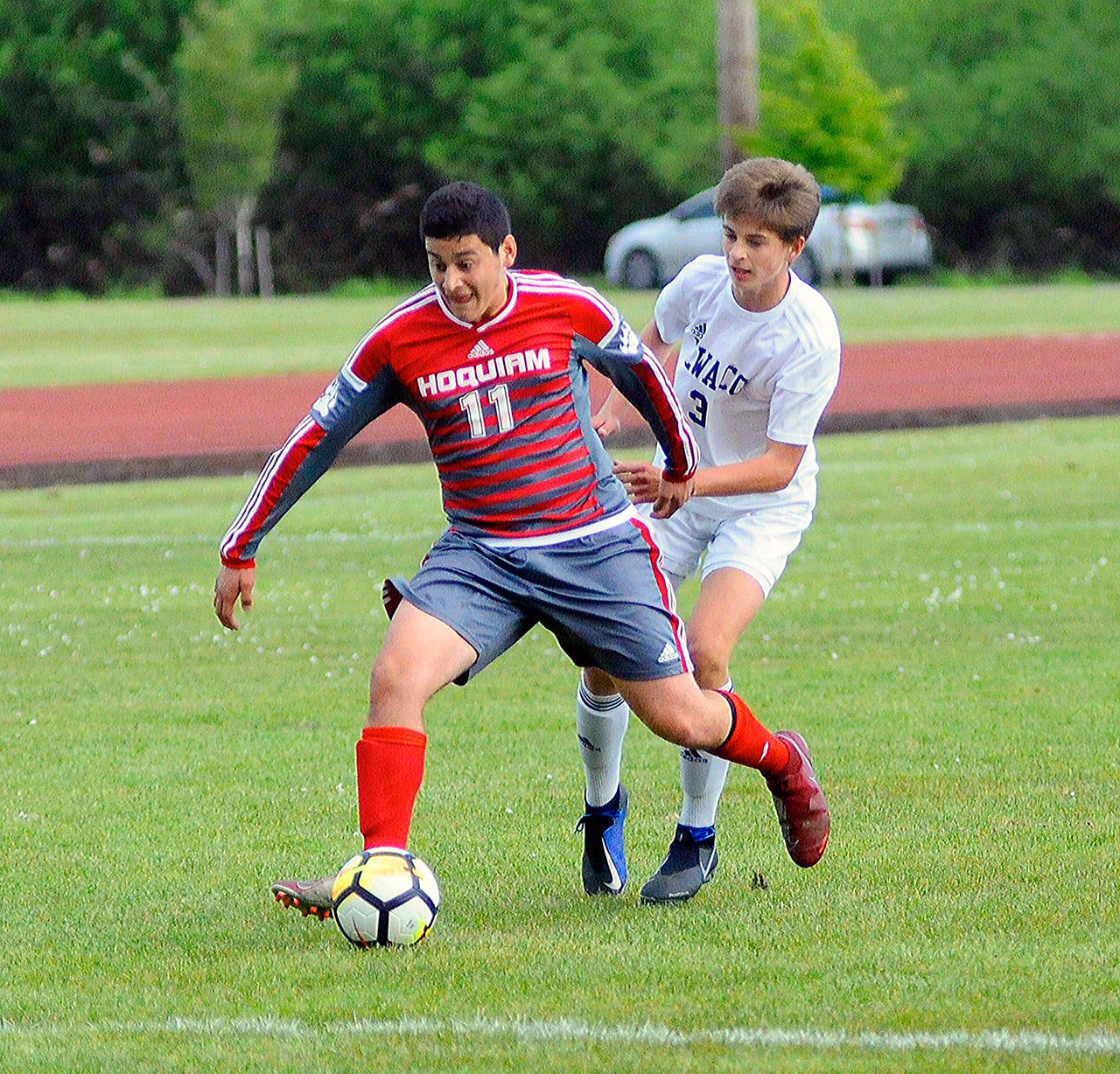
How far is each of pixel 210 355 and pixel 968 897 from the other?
2420 cm

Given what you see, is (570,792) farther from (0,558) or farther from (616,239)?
(616,239)

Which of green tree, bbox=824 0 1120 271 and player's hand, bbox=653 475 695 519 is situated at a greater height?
player's hand, bbox=653 475 695 519

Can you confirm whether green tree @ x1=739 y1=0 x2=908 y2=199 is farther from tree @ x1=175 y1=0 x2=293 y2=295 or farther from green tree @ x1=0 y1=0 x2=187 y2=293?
green tree @ x1=0 y1=0 x2=187 y2=293

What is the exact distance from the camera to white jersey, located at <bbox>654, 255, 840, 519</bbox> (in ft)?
20.0

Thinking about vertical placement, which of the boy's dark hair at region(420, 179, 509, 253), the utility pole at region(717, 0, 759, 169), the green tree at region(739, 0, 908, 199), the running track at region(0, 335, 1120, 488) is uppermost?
the boy's dark hair at region(420, 179, 509, 253)

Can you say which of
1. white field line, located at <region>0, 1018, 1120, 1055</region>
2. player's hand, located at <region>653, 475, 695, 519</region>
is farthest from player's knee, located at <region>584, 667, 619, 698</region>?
white field line, located at <region>0, 1018, 1120, 1055</region>

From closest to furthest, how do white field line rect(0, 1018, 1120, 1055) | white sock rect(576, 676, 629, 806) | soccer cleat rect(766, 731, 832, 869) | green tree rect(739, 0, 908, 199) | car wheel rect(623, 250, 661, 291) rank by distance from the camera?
white field line rect(0, 1018, 1120, 1055) → soccer cleat rect(766, 731, 832, 869) → white sock rect(576, 676, 629, 806) → green tree rect(739, 0, 908, 199) → car wheel rect(623, 250, 661, 291)

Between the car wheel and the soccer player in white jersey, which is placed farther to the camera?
the car wheel

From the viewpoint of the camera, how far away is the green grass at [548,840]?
4.50m

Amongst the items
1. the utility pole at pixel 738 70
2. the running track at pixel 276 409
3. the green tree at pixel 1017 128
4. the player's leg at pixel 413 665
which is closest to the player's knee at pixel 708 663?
the player's leg at pixel 413 665

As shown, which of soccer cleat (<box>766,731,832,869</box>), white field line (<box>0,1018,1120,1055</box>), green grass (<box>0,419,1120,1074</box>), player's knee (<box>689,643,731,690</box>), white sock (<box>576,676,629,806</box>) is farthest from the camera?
white sock (<box>576,676,629,806</box>)

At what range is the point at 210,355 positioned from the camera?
28.9 m

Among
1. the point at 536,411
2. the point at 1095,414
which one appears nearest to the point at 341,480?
the point at 1095,414

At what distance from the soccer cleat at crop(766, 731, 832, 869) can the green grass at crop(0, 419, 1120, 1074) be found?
90mm
